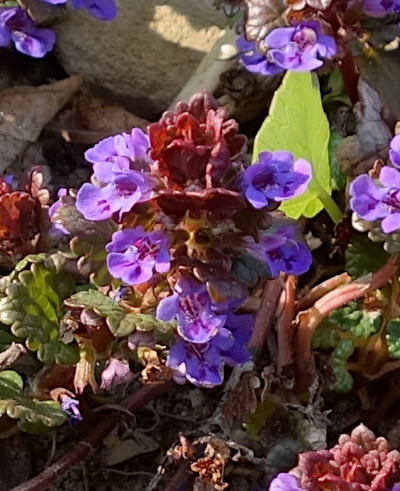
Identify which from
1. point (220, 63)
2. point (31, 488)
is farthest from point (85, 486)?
point (220, 63)

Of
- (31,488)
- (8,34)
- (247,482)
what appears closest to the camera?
(31,488)

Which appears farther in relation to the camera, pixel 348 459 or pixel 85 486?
pixel 85 486

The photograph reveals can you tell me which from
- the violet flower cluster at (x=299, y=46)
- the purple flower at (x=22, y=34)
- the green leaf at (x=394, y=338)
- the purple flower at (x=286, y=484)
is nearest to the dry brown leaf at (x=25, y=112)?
the purple flower at (x=22, y=34)

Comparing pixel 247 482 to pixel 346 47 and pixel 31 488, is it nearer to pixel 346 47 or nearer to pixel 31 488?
pixel 31 488

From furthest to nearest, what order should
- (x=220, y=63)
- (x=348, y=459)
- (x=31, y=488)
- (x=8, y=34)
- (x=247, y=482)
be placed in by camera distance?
(x=220, y=63) < (x=8, y=34) < (x=247, y=482) < (x=31, y=488) < (x=348, y=459)

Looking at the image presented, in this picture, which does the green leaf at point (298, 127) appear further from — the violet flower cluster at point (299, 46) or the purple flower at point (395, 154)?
the purple flower at point (395, 154)

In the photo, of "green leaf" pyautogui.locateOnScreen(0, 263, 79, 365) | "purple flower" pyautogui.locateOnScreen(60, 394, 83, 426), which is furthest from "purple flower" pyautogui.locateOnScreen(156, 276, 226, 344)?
"purple flower" pyautogui.locateOnScreen(60, 394, 83, 426)

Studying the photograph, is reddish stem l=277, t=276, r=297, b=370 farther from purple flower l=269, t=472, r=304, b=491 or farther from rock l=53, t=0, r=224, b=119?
Result: rock l=53, t=0, r=224, b=119

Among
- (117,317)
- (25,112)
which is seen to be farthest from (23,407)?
(25,112)
